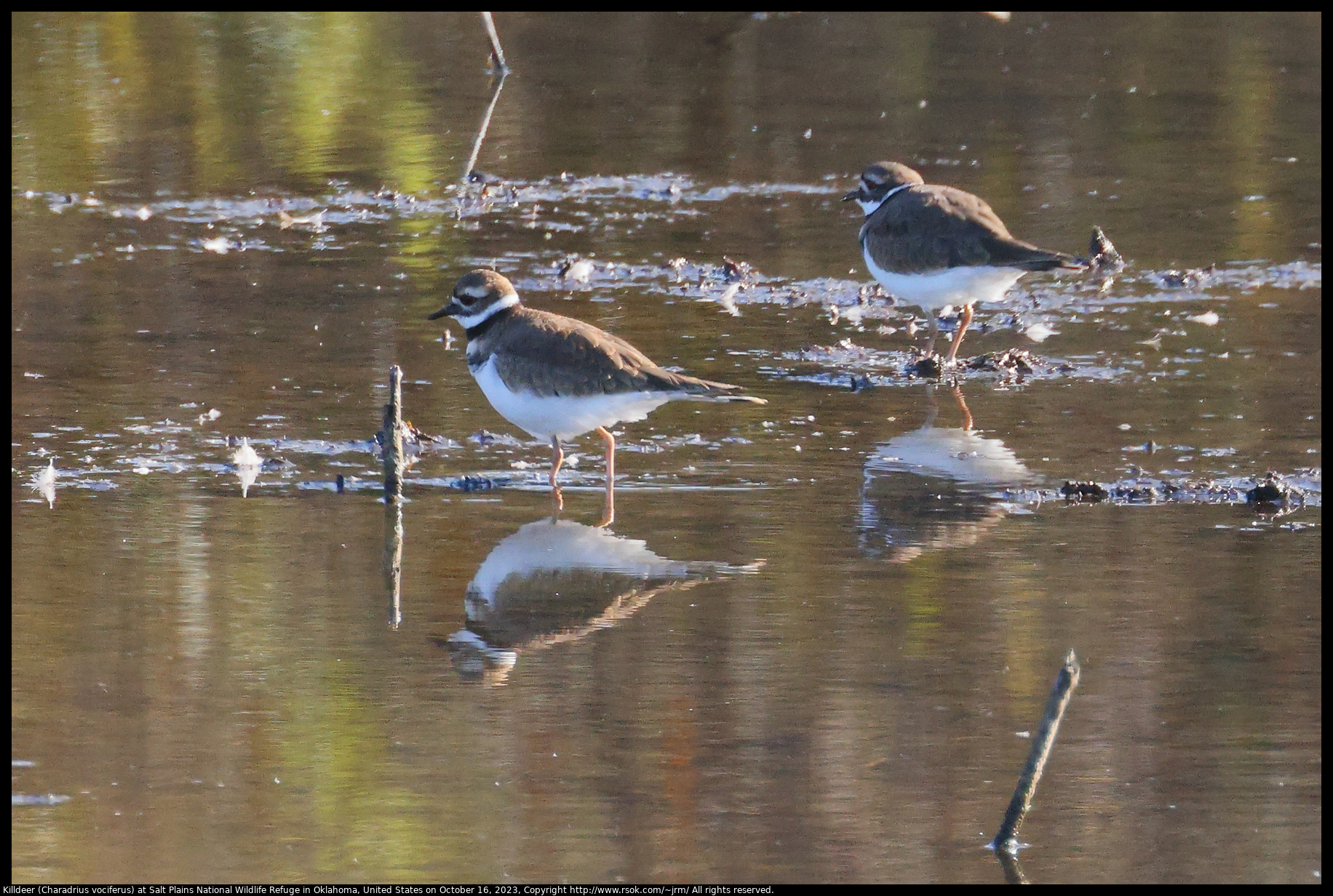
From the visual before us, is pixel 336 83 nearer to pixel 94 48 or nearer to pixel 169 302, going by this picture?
pixel 94 48

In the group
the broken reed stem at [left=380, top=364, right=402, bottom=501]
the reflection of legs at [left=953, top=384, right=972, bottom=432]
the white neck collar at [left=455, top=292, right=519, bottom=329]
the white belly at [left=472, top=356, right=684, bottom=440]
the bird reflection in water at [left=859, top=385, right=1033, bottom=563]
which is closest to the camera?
the bird reflection in water at [left=859, top=385, right=1033, bottom=563]

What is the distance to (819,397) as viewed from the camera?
1057cm

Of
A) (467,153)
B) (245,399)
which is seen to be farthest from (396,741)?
(467,153)

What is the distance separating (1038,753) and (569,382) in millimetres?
4213

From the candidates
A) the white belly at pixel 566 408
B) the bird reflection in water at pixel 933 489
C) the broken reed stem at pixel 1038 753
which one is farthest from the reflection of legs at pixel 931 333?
the broken reed stem at pixel 1038 753

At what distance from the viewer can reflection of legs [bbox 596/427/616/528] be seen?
8.59 meters

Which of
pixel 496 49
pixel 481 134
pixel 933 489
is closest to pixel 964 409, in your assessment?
pixel 933 489

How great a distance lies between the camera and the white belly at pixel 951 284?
11234mm

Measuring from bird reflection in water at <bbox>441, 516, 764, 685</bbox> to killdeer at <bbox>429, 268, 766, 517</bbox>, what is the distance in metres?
0.53

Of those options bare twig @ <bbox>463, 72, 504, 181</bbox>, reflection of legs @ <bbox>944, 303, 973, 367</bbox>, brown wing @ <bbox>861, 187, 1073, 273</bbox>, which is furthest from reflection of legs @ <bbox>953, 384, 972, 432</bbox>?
bare twig @ <bbox>463, 72, 504, 181</bbox>

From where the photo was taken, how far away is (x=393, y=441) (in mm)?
8641

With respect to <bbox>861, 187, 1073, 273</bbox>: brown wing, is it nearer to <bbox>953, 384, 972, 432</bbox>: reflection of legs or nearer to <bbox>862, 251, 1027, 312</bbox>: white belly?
<bbox>862, 251, 1027, 312</bbox>: white belly

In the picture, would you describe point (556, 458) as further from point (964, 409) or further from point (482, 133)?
point (482, 133)
